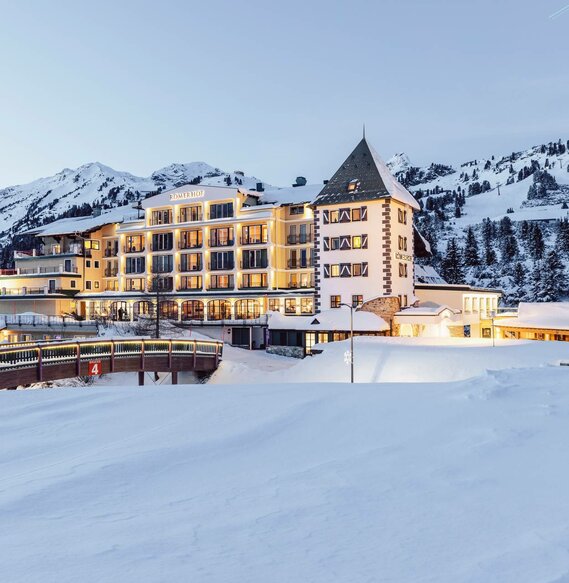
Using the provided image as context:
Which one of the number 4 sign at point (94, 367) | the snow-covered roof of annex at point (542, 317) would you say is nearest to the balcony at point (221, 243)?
the snow-covered roof of annex at point (542, 317)

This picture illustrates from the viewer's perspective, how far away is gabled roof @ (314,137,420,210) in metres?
43.3

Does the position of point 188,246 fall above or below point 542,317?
above

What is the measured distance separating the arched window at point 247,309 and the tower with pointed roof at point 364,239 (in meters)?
9.37

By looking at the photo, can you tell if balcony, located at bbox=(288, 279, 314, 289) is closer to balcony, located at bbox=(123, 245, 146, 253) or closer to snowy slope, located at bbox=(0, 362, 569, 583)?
balcony, located at bbox=(123, 245, 146, 253)

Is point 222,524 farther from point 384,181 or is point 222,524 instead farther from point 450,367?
point 384,181

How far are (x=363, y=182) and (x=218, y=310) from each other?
20.7 meters

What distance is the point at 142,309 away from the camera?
57844 millimetres

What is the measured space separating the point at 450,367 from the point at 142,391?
1885 cm

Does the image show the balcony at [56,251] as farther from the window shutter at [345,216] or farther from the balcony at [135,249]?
the window shutter at [345,216]

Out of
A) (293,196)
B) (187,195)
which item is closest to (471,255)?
(293,196)

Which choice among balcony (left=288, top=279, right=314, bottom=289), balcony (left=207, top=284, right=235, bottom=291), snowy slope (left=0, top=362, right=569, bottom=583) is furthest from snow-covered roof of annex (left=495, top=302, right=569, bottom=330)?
snowy slope (left=0, top=362, right=569, bottom=583)

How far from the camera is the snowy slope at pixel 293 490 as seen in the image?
13.0 ft

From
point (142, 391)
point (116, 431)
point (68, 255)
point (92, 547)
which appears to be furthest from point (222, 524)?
point (68, 255)

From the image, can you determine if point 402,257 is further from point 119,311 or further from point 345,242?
point 119,311
